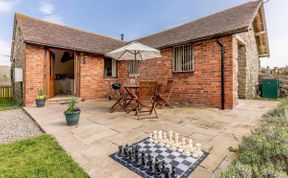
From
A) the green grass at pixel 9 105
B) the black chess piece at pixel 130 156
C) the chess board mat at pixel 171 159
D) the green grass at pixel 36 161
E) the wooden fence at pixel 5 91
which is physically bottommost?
the green grass at pixel 36 161

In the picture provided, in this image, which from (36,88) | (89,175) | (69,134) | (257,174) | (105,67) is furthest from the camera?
(105,67)

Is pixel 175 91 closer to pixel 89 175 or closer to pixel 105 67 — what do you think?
pixel 105 67

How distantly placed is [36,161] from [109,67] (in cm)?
763

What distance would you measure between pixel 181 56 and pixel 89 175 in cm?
604

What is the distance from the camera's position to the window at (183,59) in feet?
20.6

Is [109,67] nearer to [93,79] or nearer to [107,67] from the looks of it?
[107,67]

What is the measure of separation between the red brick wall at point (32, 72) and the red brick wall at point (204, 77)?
5.82 meters

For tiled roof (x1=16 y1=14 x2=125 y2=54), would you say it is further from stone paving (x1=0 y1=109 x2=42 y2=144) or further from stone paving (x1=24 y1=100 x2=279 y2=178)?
→ stone paving (x1=24 y1=100 x2=279 y2=178)

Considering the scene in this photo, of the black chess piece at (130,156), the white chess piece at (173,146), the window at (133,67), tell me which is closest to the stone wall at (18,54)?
the window at (133,67)

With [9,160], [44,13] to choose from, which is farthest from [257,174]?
[44,13]

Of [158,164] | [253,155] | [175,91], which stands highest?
[175,91]

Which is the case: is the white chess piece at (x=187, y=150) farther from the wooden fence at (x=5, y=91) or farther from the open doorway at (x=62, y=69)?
the wooden fence at (x=5, y=91)

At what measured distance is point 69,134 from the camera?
9.41 ft

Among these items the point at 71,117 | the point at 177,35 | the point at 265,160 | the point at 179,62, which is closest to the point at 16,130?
the point at 71,117
